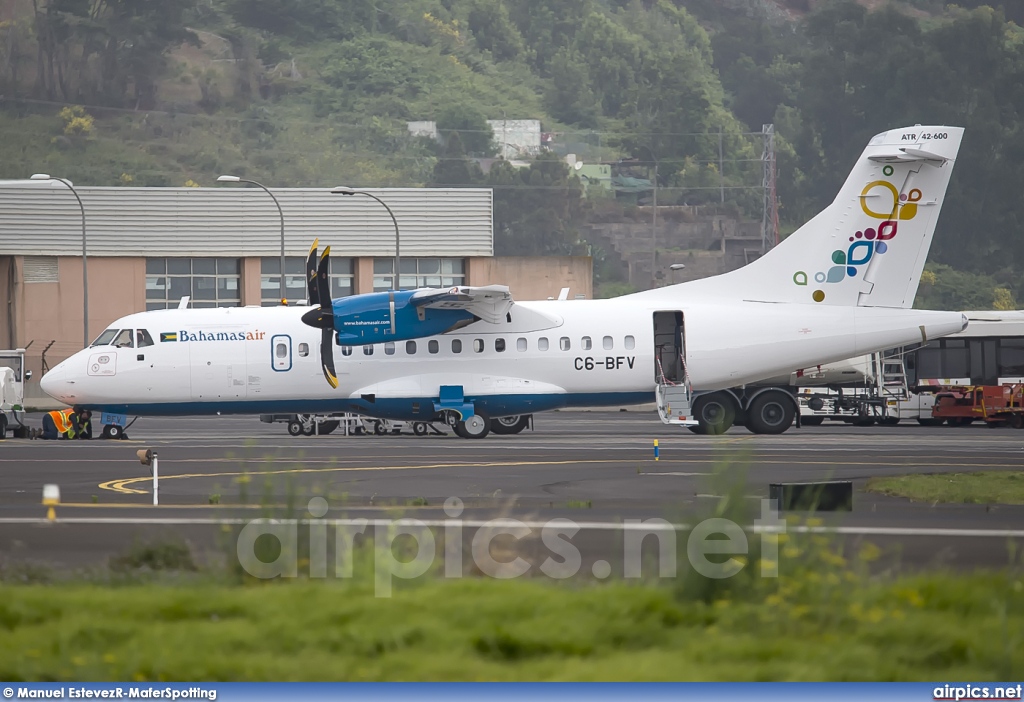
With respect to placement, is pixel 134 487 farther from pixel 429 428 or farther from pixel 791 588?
pixel 429 428

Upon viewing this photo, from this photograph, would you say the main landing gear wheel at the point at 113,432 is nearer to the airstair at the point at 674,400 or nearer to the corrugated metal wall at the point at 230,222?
the airstair at the point at 674,400

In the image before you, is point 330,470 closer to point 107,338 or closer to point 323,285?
point 323,285

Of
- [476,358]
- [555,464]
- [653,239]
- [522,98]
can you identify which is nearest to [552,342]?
[476,358]

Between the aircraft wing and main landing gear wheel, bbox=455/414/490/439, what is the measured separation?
255cm

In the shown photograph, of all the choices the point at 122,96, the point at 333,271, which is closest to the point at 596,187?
the point at 122,96

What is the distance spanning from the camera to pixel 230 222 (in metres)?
67.2

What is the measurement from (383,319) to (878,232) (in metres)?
12.8

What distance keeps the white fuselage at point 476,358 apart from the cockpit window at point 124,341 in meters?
0.14

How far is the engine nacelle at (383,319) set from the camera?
31.7m

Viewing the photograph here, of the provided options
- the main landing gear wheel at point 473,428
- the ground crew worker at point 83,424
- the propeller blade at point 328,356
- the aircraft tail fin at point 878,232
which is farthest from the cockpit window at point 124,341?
the aircraft tail fin at point 878,232

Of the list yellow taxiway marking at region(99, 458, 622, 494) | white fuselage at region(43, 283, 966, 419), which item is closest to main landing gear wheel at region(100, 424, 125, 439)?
white fuselage at region(43, 283, 966, 419)

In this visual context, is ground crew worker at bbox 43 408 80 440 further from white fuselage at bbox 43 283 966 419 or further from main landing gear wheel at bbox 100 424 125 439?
white fuselage at bbox 43 283 966 419

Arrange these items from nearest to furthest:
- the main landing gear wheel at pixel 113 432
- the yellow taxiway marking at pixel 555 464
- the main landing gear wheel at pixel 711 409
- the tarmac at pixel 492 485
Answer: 1. the tarmac at pixel 492 485
2. the yellow taxiway marking at pixel 555 464
3. the main landing gear wheel at pixel 113 432
4. the main landing gear wheel at pixel 711 409

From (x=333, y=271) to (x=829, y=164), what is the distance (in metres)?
91.8
